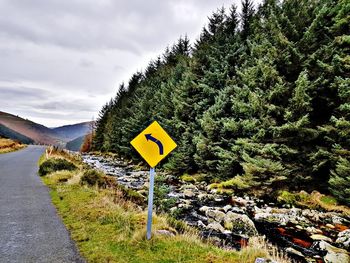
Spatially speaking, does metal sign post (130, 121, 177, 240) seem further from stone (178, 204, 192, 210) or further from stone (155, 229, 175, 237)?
stone (178, 204, 192, 210)

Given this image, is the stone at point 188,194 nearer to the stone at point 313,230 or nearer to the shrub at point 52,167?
the stone at point 313,230

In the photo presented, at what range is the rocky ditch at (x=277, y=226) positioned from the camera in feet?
25.8

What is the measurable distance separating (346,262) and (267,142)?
354 inches

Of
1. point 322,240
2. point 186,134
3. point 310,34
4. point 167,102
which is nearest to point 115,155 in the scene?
point 167,102

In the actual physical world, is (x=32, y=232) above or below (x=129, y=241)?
below

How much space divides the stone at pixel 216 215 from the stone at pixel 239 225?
0.20 metres

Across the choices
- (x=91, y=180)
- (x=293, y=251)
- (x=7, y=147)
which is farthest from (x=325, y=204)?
(x=7, y=147)

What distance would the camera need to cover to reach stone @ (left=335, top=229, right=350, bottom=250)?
27.7 ft

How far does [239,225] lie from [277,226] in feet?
5.83

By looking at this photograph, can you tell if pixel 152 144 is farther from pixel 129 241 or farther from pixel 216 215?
pixel 216 215

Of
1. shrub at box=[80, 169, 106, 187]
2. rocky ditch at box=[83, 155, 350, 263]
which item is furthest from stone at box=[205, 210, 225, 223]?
shrub at box=[80, 169, 106, 187]

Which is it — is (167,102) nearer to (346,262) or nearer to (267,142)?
(267,142)

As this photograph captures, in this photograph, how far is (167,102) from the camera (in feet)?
95.2

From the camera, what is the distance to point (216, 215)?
10.9 m
